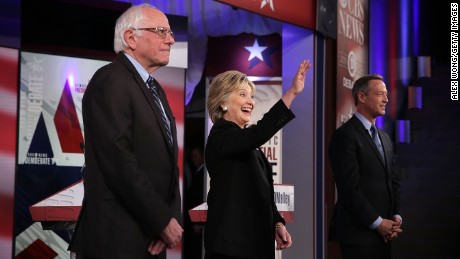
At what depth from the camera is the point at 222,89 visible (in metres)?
3.10

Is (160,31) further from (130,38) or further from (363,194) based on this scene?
(363,194)

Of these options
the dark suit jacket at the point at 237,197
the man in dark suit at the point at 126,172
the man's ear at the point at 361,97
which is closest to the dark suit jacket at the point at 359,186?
the man's ear at the point at 361,97

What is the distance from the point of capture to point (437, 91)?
9602 mm

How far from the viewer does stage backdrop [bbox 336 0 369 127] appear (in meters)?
6.86

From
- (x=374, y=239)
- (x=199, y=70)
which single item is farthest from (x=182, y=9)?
(x=374, y=239)

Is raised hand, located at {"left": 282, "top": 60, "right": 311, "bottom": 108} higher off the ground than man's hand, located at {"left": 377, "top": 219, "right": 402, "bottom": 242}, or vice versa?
raised hand, located at {"left": 282, "top": 60, "right": 311, "bottom": 108}

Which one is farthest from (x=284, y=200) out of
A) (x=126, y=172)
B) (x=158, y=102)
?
(x=126, y=172)

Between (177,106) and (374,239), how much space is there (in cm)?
259

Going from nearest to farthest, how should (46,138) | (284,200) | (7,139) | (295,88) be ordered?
(295,88) < (284,200) < (7,139) < (46,138)

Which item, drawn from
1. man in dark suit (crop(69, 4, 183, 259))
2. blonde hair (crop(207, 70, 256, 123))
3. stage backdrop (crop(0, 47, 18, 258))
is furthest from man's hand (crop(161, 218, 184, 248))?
stage backdrop (crop(0, 47, 18, 258))

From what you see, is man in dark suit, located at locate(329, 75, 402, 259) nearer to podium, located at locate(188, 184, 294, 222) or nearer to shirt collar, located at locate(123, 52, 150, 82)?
podium, located at locate(188, 184, 294, 222)

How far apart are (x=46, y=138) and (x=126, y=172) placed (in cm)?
326

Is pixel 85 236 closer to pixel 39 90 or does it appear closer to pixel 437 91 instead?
pixel 39 90

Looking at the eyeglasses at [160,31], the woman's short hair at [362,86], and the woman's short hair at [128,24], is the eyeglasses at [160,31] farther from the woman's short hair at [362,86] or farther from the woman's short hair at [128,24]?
the woman's short hair at [362,86]
